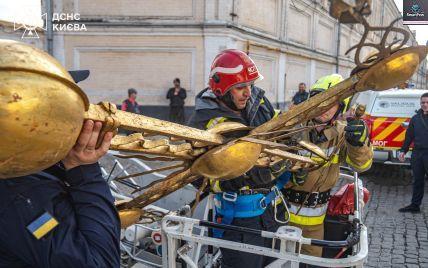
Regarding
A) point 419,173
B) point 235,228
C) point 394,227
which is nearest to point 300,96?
point 419,173

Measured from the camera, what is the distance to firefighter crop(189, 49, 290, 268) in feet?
8.69

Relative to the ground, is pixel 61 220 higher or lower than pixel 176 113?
higher

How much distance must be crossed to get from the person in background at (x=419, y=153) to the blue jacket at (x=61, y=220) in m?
6.41

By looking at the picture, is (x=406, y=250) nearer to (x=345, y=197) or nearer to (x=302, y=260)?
(x=345, y=197)

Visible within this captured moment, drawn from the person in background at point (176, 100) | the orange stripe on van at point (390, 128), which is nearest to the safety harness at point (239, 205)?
the orange stripe on van at point (390, 128)

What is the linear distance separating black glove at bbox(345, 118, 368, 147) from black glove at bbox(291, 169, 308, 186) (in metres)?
0.40

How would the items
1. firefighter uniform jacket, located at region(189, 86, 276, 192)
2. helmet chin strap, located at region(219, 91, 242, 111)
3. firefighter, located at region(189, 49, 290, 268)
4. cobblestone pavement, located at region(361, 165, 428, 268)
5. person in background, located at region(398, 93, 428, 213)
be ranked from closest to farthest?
firefighter uniform jacket, located at region(189, 86, 276, 192) → firefighter, located at region(189, 49, 290, 268) → helmet chin strap, located at region(219, 91, 242, 111) → cobblestone pavement, located at region(361, 165, 428, 268) → person in background, located at region(398, 93, 428, 213)

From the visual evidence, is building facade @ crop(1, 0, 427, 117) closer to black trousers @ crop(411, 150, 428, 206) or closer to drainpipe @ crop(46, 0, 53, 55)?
drainpipe @ crop(46, 0, 53, 55)

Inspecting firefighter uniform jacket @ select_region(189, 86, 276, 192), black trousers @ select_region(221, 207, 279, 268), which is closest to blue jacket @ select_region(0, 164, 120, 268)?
firefighter uniform jacket @ select_region(189, 86, 276, 192)

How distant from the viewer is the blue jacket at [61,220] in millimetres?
1234

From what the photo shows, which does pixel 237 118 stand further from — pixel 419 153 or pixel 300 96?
pixel 300 96

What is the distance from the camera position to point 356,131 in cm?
286

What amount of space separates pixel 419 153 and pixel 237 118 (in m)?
5.39

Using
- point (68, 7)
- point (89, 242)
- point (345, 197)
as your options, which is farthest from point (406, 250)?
point (68, 7)
